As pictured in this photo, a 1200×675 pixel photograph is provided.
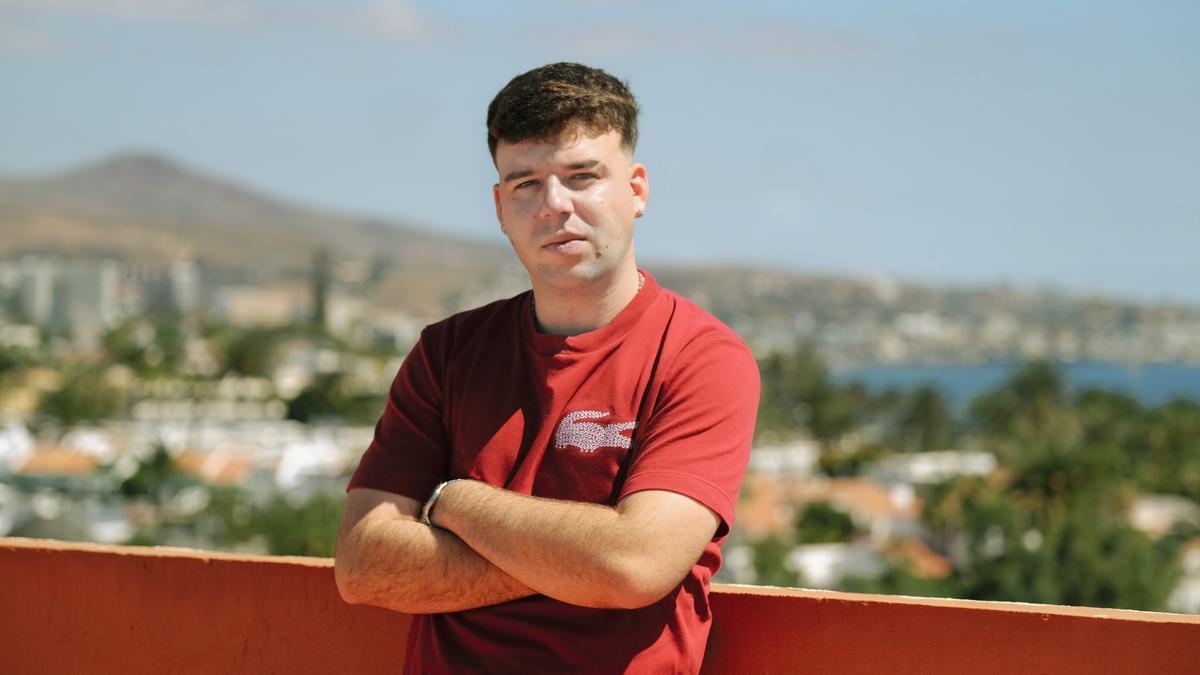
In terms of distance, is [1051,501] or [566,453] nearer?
[566,453]

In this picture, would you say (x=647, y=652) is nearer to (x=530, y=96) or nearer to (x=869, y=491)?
(x=530, y=96)

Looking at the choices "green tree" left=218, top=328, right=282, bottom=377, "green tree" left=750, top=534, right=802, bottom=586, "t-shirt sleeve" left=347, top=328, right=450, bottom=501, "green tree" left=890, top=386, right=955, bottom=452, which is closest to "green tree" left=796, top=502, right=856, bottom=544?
"green tree" left=750, top=534, right=802, bottom=586

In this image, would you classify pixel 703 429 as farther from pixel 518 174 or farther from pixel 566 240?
pixel 518 174

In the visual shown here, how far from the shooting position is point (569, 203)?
211cm

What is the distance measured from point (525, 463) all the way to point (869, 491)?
53.0 metres

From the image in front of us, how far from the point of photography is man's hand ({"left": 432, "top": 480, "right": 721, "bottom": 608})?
196cm

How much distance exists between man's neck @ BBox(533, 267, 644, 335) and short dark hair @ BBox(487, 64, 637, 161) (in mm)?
237

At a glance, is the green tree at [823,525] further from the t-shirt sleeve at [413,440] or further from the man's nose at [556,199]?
the man's nose at [556,199]

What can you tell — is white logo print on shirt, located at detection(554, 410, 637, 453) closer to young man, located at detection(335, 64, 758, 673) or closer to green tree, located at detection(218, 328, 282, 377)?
young man, located at detection(335, 64, 758, 673)

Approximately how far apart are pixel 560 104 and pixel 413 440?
0.64m

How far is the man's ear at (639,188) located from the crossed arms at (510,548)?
1.72ft

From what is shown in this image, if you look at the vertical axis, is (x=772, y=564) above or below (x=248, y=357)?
above

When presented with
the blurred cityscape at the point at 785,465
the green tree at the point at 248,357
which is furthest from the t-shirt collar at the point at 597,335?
the green tree at the point at 248,357

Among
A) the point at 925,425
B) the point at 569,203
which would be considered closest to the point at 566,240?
the point at 569,203
